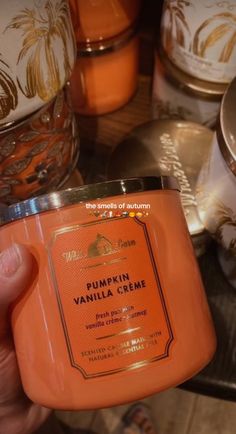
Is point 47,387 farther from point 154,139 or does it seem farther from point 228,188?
point 154,139

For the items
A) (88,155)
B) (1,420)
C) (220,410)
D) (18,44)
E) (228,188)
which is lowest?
(220,410)

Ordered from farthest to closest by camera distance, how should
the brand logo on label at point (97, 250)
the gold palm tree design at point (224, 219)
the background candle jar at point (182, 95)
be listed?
the background candle jar at point (182, 95), the gold palm tree design at point (224, 219), the brand logo on label at point (97, 250)

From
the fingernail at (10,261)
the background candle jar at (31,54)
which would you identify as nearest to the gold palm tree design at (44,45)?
the background candle jar at (31,54)

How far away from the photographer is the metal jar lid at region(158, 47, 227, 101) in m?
0.57

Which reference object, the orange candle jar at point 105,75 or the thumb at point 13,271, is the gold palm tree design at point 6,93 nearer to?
the thumb at point 13,271

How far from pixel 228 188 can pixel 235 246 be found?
0.25ft

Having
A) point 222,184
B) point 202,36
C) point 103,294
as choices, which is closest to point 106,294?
point 103,294

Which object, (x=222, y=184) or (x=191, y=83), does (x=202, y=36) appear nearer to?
(x=191, y=83)

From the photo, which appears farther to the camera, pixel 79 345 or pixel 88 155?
pixel 88 155

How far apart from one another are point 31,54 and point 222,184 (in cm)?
20

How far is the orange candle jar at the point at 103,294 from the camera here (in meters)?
0.36

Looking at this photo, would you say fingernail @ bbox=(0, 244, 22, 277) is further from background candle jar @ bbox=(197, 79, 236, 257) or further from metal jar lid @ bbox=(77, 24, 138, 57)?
metal jar lid @ bbox=(77, 24, 138, 57)

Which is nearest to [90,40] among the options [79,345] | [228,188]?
[228,188]

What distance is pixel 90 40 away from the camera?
1.93 feet
